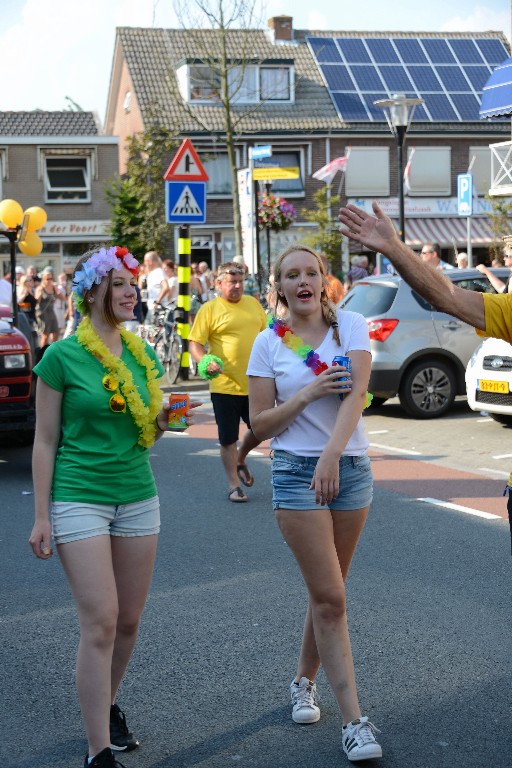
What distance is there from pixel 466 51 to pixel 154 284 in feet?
101

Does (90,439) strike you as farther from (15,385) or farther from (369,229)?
(15,385)

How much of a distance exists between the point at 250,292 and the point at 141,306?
330 cm

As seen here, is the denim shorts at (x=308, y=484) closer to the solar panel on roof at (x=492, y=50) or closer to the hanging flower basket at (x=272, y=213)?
the hanging flower basket at (x=272, y=213)

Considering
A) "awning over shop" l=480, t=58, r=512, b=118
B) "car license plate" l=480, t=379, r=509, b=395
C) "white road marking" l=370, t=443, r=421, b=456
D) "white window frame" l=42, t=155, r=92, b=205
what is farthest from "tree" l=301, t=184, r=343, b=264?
"white road marking" l=370, t=443, r=421, b=456

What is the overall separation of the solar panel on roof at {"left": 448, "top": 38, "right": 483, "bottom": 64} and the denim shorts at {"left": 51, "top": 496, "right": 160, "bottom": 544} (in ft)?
148

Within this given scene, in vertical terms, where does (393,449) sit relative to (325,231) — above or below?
below

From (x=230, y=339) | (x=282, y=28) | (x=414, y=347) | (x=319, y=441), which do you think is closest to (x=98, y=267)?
(x=319, y=441)

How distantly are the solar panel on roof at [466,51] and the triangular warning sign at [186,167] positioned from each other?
1254 inches

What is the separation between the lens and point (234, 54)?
4300 cm

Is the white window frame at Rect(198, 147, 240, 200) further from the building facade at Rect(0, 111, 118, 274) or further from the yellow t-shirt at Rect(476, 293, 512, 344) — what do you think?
the yellow t-shirt at Rect(476, 293, 512, 344)

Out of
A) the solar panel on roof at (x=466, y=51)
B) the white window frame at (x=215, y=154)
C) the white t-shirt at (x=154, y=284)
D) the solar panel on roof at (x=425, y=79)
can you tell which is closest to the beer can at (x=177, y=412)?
the white t-shirt at (x=154, y=284)

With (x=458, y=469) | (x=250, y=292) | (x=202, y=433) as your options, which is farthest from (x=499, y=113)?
(x=458, y=469)

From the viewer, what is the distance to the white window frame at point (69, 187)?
46531mm

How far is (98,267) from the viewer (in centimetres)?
419
